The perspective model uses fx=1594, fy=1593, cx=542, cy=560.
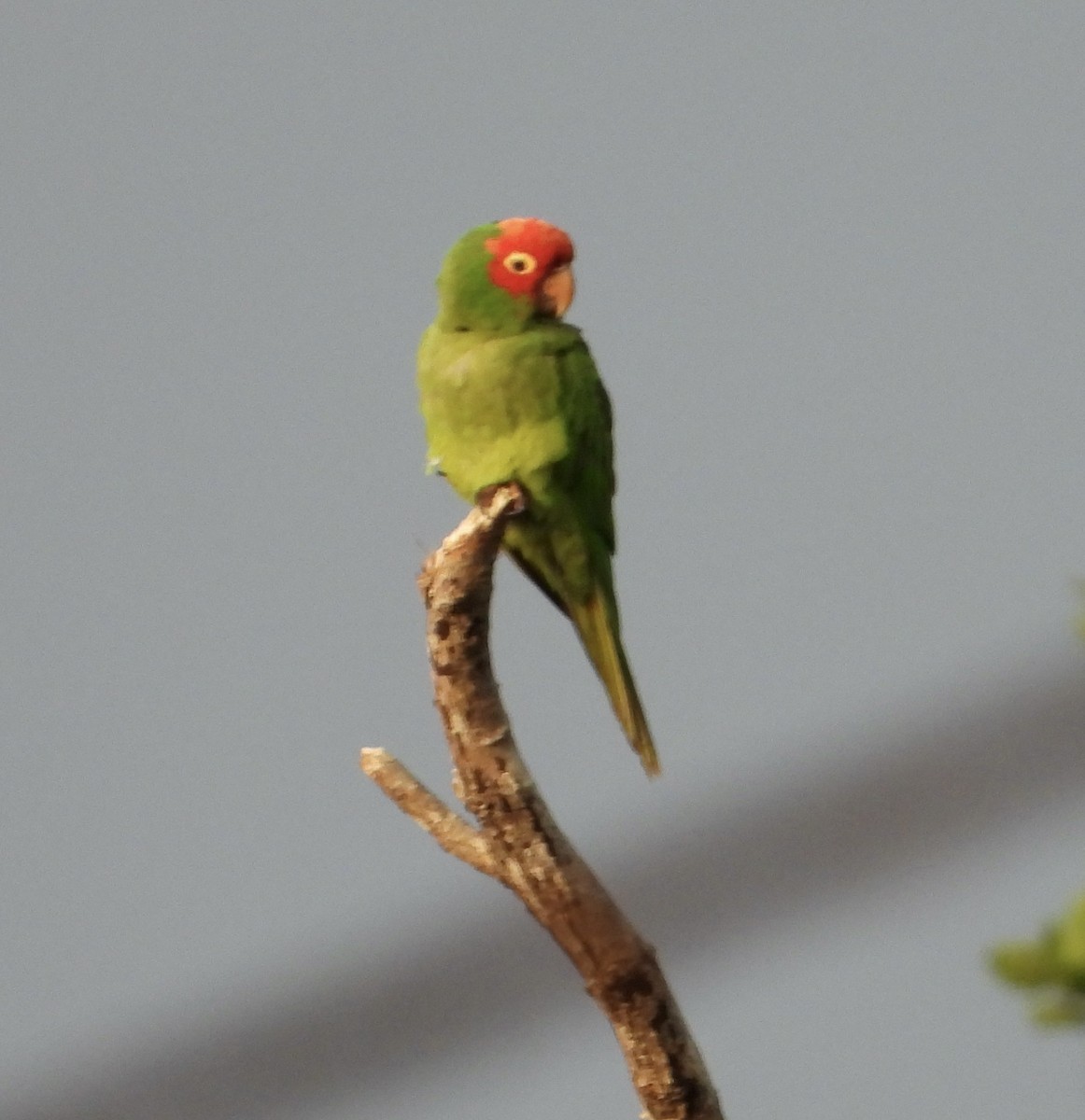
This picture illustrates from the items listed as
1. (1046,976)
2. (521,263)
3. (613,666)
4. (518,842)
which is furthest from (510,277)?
(1046,976)

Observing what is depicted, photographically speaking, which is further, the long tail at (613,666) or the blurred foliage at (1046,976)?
the long tail at (613,666)

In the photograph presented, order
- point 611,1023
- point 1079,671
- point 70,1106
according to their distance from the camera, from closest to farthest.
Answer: point 1079,671 < point 611,1023 < point 70,1106

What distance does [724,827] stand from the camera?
5.17 ft

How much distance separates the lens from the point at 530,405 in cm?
188

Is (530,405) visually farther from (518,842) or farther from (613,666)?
(518,842)

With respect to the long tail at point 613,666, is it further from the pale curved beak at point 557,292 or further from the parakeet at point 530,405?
the pale curved beak at point 557,292

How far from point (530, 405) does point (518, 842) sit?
1.78 feet

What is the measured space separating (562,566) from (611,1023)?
64cm

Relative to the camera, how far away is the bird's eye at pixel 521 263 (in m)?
1.93

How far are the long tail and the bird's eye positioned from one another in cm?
42

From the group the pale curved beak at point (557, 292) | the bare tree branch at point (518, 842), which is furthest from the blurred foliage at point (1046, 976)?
the pale curved beak at point (557, 292)

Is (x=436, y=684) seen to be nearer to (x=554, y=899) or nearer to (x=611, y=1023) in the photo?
(x=554, y=899)

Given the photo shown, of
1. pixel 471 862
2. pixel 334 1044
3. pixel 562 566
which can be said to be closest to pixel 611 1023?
pixel 471 862

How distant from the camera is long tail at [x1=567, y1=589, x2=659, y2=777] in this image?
2.01m
